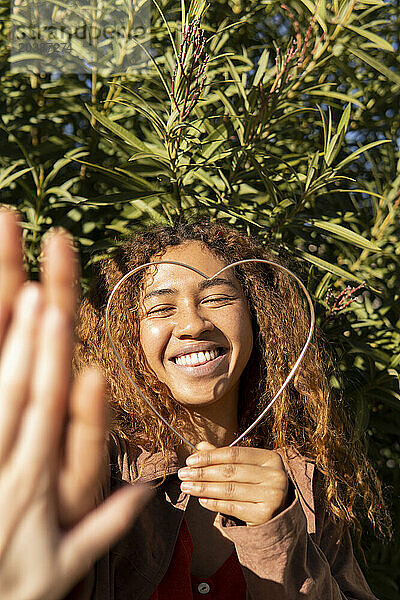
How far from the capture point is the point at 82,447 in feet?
1.85

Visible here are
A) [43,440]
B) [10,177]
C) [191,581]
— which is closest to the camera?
[43,440]

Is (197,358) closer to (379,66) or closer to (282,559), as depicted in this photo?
(282,559)

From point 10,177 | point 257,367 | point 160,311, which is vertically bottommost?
point 257,367

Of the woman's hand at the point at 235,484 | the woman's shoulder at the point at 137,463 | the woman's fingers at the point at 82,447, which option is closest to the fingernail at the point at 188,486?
the woman's hand at the point at 235,484

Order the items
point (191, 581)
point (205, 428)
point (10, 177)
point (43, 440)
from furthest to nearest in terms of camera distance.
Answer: point (10, 177) < point (205, 428) < point (191, 581) < point (43, 440)

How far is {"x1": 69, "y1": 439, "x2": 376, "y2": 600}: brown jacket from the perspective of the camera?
2.97ft

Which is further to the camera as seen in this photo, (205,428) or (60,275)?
(205,428)

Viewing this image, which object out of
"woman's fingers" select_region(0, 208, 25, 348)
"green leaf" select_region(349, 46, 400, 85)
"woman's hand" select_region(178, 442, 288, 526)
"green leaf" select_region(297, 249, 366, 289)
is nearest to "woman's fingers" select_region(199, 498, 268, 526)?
"woman's hand" select_region(178, 442, 288, 526)

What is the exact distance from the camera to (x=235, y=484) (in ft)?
2.93

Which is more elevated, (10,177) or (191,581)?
(10,177)

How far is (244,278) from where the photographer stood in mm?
1274

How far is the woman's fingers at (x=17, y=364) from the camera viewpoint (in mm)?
541

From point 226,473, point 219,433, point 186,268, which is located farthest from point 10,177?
point 226,473

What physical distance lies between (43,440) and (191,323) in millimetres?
548
